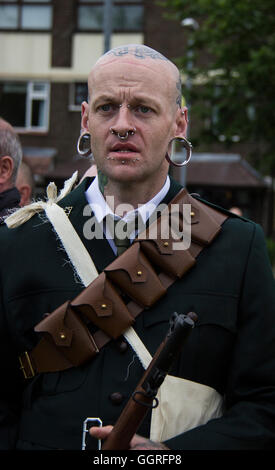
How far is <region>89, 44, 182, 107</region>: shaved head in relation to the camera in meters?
2.28

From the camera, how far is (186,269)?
7.20 feet

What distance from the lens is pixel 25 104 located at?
83.9ft

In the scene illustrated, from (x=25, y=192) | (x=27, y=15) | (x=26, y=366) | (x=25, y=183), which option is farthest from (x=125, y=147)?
(x=27, y=15)

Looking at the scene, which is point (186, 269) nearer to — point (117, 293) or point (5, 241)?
point (117, 293)

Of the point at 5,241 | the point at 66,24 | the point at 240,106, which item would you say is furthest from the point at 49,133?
the point at 5,241

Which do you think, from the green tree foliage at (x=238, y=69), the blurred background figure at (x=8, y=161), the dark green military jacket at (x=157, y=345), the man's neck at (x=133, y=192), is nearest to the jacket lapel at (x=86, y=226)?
the dark green military jacket at (x=157, y=345)

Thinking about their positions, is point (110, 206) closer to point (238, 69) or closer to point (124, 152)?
point (124, 152)

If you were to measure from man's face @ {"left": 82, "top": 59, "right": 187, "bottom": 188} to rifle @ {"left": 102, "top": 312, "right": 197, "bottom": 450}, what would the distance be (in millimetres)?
590

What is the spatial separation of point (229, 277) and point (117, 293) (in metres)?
0.36

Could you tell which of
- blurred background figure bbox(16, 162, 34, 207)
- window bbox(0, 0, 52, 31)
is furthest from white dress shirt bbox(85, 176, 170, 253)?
window bbox(0, 0, 52, 31)

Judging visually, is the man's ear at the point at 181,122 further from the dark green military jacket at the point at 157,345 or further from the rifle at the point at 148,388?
the rifle at the point at 148,388

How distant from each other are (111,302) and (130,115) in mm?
617

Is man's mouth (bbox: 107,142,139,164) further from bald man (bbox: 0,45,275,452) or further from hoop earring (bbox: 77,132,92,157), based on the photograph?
hoop earring (bbox: 77,132,92,157)

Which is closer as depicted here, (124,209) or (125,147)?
(125,147)
